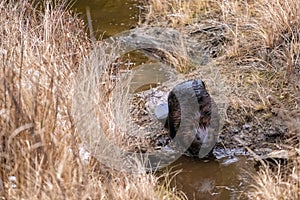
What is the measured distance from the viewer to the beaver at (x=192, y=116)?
A: 4145 mm

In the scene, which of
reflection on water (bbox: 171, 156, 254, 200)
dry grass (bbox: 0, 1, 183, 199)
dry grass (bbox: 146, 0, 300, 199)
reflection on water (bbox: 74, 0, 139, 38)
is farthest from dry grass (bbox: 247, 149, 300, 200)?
reflection on water (bbox: 74, 0, 139, 38)

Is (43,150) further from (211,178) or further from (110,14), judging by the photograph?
(110,14)

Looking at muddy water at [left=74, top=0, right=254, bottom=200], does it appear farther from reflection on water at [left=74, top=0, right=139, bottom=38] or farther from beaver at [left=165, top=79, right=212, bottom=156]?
reflection on water at [left=74, top=0, right=139, bottom=38]

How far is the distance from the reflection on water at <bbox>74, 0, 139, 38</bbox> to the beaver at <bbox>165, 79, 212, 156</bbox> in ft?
8.58

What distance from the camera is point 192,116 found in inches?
165

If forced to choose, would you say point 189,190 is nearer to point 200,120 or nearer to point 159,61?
point 200,120

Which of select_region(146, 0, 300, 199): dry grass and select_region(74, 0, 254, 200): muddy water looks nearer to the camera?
select_region(74, 0, 254, 200): muddy water

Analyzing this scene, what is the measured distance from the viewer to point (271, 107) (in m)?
4.52

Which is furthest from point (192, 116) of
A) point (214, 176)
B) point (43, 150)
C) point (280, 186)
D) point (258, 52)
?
point (43, 150)

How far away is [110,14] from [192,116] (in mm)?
3629

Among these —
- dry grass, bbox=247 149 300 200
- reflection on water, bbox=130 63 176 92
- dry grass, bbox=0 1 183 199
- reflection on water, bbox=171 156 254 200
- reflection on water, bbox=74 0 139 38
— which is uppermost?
reflection on water, bbox=74 0 139 38

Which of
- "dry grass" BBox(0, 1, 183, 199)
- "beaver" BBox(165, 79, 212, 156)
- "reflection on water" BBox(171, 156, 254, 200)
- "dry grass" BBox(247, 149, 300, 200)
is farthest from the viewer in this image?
"beaver" BBox(165, 79, 212, 156)

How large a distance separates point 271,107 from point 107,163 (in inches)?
71.8

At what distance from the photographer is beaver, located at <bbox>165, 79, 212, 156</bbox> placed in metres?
4.14
